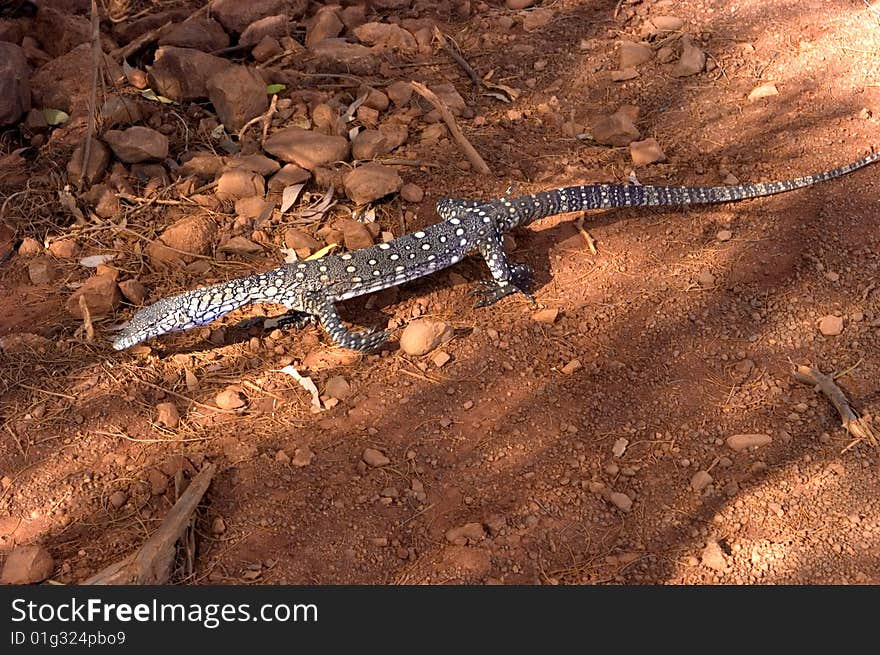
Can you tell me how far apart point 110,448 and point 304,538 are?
5.72ft

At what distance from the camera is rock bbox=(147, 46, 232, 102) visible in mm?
8930

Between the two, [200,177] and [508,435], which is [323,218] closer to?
[200,177]

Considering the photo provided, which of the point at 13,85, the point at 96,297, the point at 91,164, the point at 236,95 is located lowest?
the point at 96,297

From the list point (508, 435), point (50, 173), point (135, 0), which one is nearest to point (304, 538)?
point (508, 435)

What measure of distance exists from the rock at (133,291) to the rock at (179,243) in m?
0.44

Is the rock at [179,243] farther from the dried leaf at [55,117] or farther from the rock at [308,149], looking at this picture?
the dried leaf at [55,117]

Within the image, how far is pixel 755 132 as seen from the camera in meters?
8.77

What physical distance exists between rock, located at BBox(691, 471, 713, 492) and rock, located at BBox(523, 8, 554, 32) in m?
6.73

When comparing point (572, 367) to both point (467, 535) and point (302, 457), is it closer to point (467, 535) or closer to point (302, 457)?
point (467, 535)

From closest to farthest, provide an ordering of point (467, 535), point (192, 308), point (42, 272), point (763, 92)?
1. point (467, 535)
2. point (192, 308)
3. point (42, 272)
4. point (763, 92)

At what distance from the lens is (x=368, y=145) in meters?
8.48

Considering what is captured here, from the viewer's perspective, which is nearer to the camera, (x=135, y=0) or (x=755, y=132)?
(x=755, y=132)

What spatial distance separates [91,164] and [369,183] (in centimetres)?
278

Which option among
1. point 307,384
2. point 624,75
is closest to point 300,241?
point 307,384
